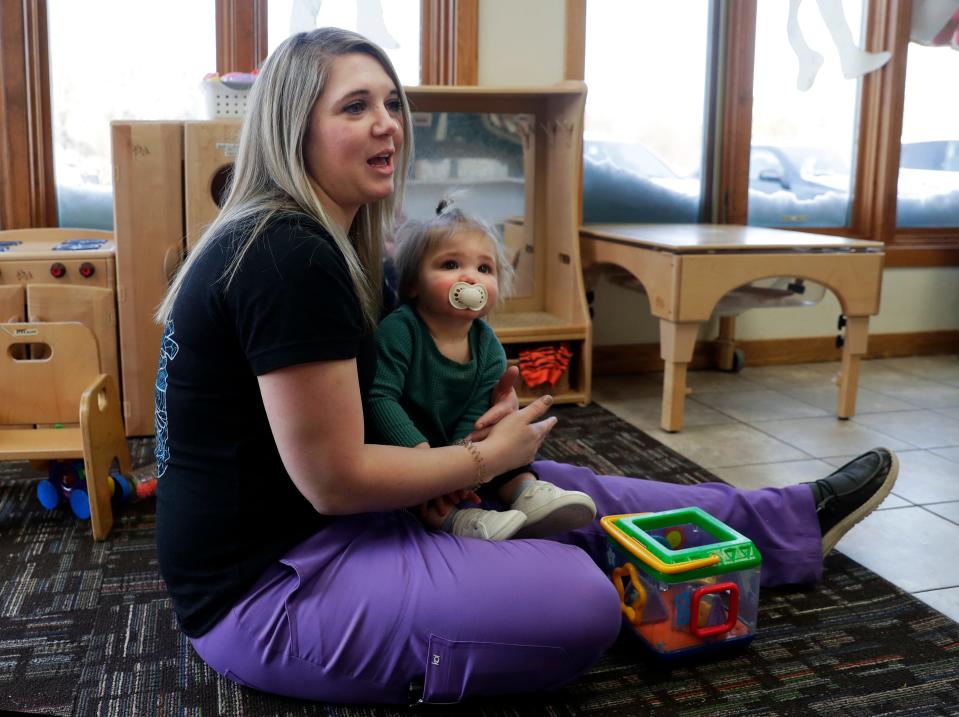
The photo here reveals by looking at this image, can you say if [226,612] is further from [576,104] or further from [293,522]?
[576,104]

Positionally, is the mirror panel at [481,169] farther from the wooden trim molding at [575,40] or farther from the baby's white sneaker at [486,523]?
the baby's white sneaker at [486,523]

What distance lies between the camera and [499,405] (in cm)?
147

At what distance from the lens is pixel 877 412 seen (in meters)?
3.16

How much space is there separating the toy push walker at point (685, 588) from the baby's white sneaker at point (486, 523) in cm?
21

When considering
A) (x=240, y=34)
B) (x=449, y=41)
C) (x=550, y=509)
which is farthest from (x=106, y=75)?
(x=550, y=509)

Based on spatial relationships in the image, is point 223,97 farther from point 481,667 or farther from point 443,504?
point 481,667

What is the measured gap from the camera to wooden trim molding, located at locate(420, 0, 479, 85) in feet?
10.7

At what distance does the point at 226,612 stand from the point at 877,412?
2.55 metres

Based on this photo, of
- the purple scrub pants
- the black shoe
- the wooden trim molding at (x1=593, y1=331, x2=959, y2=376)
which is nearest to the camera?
the purple scrub pants

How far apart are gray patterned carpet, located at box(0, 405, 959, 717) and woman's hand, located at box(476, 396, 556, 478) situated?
1.17ft

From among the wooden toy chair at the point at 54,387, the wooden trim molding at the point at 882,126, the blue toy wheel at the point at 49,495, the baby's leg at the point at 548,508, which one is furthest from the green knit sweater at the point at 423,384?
the wooden trim molding at the point at 882,126

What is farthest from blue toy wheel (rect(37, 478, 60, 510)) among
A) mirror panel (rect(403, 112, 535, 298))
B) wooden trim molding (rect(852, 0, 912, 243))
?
wooden trim molding (rect(852, 0, 912, 243))

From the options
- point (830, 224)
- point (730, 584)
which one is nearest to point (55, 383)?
point (730, 584)

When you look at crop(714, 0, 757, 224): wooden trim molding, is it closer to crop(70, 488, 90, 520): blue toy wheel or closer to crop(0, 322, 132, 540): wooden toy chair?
crop(0, 322, 132, 540): wooden toy chair
